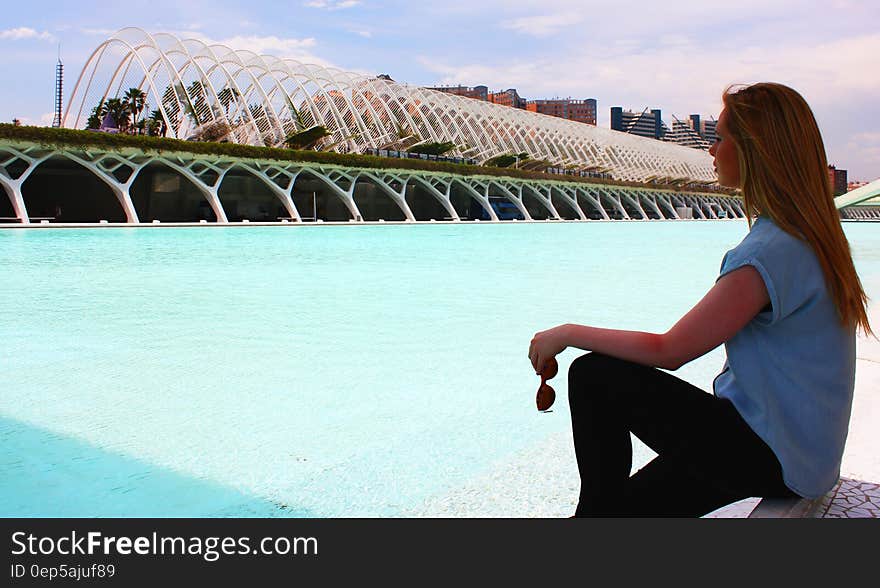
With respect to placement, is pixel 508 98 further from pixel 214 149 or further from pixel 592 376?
pixel 592 376

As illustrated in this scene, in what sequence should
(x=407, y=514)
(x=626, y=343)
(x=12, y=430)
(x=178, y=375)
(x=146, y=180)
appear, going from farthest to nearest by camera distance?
(x=146, y=180), (x=178, y=375), (x=12, y=430), (x=407, y=514), (x=626, y=343)

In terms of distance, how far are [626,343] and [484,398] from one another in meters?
2.58

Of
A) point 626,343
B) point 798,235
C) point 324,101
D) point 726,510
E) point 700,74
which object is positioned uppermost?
point 324,101

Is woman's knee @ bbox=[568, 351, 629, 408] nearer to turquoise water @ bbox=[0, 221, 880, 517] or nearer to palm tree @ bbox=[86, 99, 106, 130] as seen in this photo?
turquoise water @ bbox=[0, 221, 880, 517]

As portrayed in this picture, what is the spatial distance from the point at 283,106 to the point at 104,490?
3933 centimetres

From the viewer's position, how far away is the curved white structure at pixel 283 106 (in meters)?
34.4

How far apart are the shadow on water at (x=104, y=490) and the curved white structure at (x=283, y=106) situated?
3084 cm

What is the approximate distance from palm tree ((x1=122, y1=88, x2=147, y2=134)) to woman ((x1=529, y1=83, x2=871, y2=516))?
41.0 m

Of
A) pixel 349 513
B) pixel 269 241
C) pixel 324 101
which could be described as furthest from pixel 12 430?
pixel 324 101

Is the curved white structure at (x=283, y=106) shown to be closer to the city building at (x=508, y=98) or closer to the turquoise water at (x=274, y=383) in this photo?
the turquoise water at (x=274, y=383)

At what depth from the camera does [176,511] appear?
2.45 m

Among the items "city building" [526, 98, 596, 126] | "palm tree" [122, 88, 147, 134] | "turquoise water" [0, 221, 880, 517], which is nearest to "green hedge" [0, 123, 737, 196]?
"palm tree" [122, 88, 147, 134]

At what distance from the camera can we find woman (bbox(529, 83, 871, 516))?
4.02ft

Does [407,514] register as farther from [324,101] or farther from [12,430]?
[324,101]
